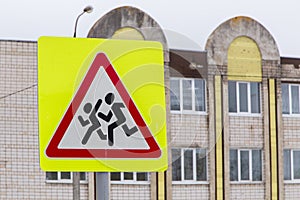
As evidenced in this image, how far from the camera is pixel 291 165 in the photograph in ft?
85.0

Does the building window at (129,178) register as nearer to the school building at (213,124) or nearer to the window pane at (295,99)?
the school building at (213,124)

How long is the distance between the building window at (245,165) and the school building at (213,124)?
3cm

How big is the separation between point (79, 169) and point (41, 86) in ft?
1.15

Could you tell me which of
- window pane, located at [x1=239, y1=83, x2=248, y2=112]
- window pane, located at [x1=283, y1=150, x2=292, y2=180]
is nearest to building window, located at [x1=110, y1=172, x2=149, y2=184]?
window pane, located at [x1=239, y1=83, x2=248, y2=112]

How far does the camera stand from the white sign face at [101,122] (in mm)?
2971

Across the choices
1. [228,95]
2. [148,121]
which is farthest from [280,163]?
[148,121]

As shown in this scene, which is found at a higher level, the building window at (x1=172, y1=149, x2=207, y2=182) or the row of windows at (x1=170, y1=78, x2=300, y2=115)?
the row of windows at (x1=170, y1=78, x2=300, y2=115)

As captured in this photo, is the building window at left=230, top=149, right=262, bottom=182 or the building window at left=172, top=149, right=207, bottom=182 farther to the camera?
the building window at left=230, top=149, right=262, bottom=182

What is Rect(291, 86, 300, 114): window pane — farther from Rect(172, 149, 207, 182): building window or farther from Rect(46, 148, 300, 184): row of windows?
Rect(172, 149, 207, 182): building window

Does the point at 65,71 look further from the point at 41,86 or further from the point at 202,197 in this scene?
the point at 202,197

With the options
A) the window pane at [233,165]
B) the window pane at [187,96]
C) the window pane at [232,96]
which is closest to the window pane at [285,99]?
the window pane at [232,96]

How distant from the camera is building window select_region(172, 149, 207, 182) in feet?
79.4

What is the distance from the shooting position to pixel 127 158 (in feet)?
9.92

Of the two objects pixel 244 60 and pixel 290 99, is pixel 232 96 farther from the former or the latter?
pixel 290 99
